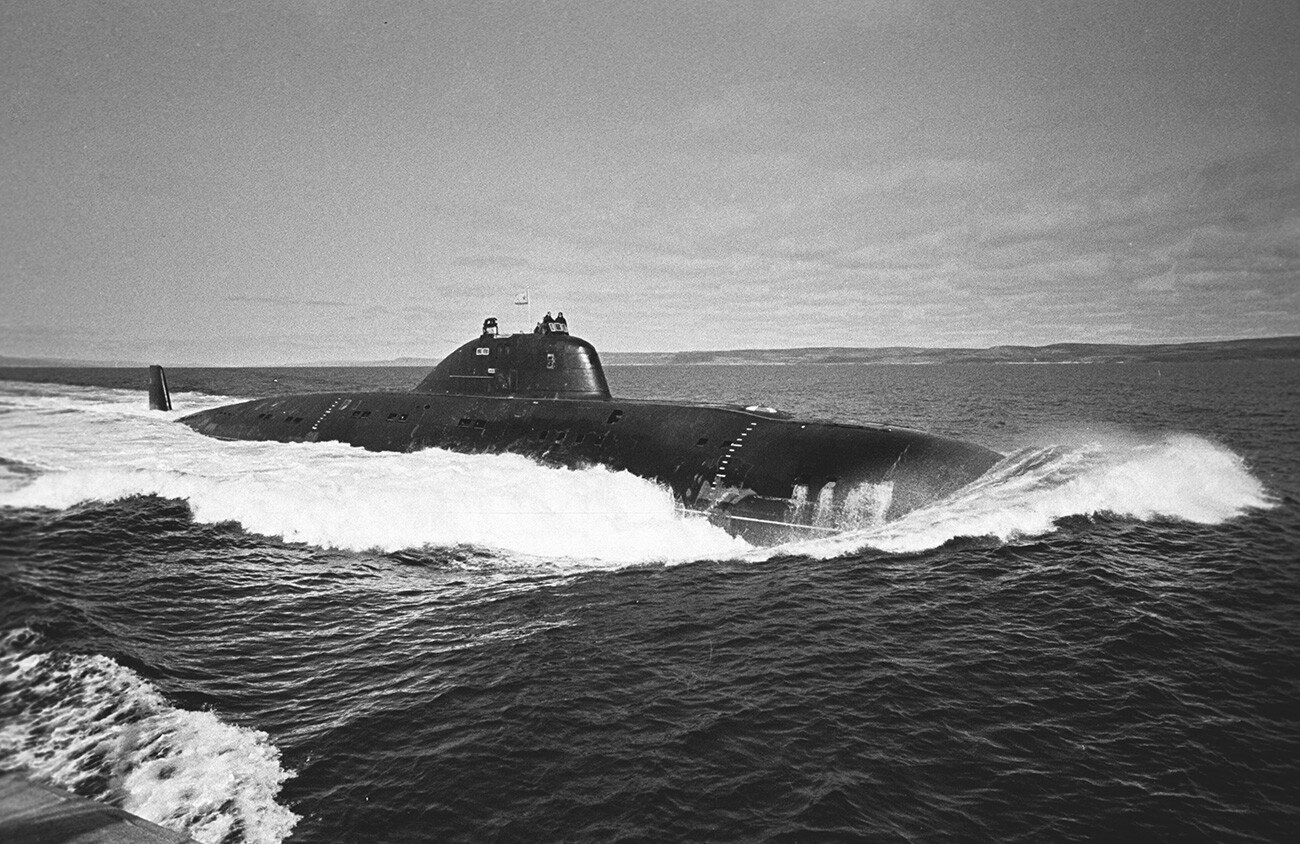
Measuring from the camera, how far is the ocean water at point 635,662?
6.62m

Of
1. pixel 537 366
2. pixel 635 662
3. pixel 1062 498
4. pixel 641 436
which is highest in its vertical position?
pixel 537 366

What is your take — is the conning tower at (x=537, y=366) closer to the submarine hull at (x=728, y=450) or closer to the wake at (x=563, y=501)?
the submarine hull at (x=728, y=450)

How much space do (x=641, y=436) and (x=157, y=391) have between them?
118ft

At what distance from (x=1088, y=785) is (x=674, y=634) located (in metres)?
5.77

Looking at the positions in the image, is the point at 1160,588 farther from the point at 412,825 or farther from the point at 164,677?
the point at 164,677

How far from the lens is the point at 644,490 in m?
19.0

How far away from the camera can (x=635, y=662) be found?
9.99 m

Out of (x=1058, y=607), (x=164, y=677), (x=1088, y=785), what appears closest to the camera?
(x=1088, y=785)

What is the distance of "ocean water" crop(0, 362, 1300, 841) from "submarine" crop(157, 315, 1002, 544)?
32.3 inches

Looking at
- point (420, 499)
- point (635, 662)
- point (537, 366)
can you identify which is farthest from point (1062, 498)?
point (537, 366)

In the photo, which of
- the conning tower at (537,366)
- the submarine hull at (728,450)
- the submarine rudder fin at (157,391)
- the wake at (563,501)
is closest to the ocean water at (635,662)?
the wake at (563,501)

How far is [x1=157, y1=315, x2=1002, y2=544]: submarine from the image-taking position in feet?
56.3

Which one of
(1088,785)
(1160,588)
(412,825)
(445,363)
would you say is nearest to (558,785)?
(412,825)

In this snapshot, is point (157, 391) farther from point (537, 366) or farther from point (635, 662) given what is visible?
point (635, 662)
